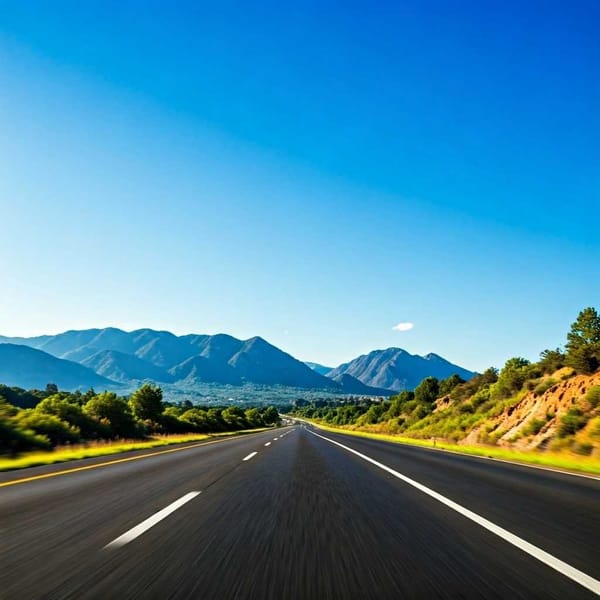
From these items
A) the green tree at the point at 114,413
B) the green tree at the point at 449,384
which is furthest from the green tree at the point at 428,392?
the green tree at the point at 114,413

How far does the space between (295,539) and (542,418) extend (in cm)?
2966

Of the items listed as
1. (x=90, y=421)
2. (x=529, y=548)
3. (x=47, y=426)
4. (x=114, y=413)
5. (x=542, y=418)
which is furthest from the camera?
(x=114, y=413)

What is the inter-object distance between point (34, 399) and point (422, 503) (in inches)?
4858

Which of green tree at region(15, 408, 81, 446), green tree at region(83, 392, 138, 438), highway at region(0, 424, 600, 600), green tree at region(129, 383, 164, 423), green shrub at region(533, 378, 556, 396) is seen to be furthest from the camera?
green tree at region(129, 383, 164, 423)

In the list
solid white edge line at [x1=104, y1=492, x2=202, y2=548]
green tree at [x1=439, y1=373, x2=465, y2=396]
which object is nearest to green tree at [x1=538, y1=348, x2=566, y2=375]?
green tree at [x1=439, y1=373, x2=465, y2=396]

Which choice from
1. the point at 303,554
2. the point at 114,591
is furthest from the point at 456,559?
the point at 114,591

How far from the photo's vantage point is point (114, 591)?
3152 millimetres

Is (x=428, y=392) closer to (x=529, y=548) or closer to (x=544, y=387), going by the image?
(x=544, y=387)

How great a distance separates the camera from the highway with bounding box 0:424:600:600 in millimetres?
3309

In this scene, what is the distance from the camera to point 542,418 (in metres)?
29.8

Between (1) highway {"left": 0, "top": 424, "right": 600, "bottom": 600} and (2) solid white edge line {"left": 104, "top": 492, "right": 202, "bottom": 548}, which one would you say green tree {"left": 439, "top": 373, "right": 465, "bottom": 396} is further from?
(2) solid white edge line {"left": 104, "top": 492, "right": 202, "bottom": 548}

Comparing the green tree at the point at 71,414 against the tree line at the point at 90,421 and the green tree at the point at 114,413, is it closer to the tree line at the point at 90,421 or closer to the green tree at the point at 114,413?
the tree line at the point at 90,421

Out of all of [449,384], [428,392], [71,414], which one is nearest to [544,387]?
[71,414]

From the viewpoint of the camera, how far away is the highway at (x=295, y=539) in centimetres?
331
